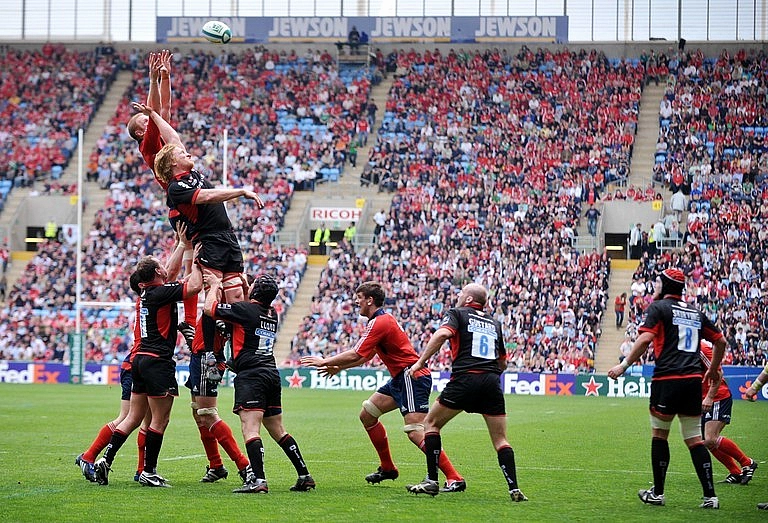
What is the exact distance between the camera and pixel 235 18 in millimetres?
51812

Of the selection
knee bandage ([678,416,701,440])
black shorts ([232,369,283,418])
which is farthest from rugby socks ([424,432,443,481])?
knee bandage ([678,416,701,440])

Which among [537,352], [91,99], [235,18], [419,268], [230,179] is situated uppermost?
[235,18]

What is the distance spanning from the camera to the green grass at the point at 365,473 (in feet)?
34.9

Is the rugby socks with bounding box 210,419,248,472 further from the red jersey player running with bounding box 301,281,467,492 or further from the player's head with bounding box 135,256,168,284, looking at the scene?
the player's head with bounding box 135,256,168,284

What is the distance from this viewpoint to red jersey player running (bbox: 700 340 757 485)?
13406 millimetres

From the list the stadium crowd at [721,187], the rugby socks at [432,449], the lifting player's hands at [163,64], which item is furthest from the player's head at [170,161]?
the stadium crowd at [721,187]

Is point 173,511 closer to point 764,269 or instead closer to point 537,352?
point 537,352

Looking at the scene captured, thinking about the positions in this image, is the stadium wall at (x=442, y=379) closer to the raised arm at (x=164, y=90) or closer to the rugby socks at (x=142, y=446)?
the rugby socks at (x=142, y=446)

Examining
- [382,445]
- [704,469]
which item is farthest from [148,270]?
[704,469]

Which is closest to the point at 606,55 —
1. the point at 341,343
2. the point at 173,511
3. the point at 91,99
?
the point at 341,343

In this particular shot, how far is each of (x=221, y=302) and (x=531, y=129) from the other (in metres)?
34.4

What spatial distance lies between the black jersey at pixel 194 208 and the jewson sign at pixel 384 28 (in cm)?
3894

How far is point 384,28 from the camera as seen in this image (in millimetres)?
50938

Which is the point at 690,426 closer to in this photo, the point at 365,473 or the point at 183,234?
the point at 365,473
